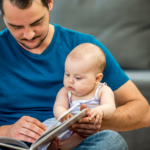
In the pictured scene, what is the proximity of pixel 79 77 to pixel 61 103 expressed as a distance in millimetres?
151

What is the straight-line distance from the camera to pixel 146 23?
1.61 metres

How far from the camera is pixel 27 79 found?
1.09 m

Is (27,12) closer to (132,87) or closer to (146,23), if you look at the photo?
(132,87)

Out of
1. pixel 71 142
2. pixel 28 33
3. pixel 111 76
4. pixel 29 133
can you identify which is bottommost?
pixel 71 142

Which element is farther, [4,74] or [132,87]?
[132,87]

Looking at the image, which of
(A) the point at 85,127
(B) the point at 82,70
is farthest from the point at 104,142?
A: (B) the point at 82,70

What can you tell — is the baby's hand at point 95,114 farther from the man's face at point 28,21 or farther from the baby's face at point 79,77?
the man's face at point 28,21

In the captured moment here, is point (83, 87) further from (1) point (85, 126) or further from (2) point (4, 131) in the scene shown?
(2) point (4, 131)

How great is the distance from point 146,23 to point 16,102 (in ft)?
3.68

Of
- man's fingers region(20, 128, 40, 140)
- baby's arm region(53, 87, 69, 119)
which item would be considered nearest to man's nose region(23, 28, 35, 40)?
baby's arm region(53, 87, 69, 119)

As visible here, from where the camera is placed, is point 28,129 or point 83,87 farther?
point 83,87

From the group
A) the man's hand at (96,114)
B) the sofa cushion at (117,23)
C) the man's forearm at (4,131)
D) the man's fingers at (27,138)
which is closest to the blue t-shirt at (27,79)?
the man's forearm at (4,131)

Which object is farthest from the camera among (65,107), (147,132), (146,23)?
(146,23)

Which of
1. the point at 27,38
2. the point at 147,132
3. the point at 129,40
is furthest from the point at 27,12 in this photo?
the point at 147,132
